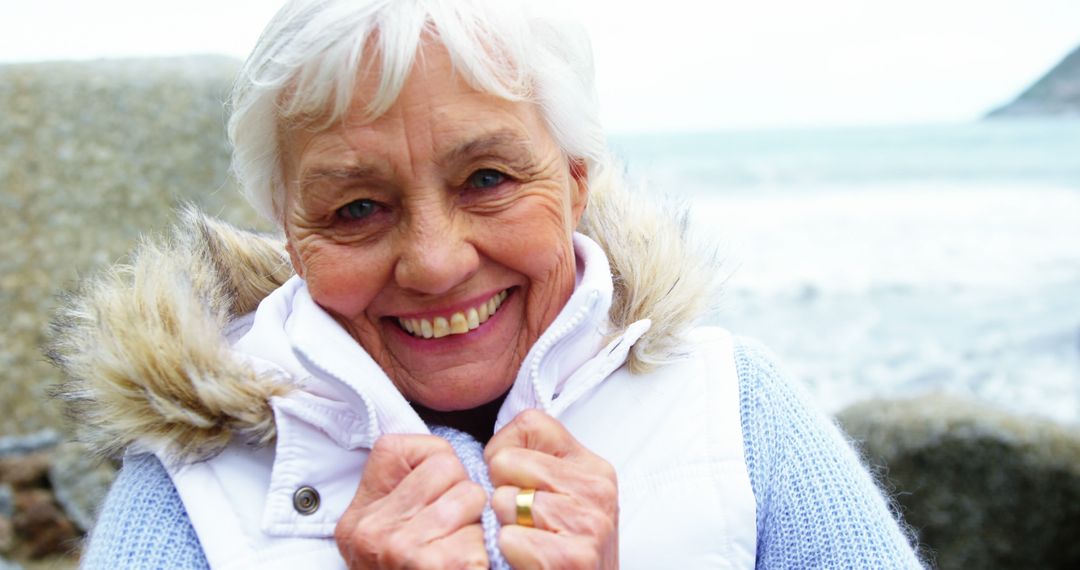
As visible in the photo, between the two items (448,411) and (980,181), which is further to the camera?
(980,181)

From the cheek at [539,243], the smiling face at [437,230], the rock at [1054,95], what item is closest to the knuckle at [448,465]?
the smiling face at [437,230]

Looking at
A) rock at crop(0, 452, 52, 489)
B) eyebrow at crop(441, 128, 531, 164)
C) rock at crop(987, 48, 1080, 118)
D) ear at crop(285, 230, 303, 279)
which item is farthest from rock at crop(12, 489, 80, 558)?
rock at crop(987, 48, 1080, 118)

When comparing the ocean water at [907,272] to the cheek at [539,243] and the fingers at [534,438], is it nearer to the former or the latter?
the cheek at [539,243]

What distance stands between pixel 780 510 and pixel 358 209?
0.94 metres

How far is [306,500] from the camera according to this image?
161 cm

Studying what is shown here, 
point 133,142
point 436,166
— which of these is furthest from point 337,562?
point 133,142

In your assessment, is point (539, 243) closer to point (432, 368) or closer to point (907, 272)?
point (432, 368)

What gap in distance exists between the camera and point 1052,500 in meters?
4.68

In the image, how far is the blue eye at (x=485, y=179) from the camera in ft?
5.45

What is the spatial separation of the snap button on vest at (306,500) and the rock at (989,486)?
12.3 ft

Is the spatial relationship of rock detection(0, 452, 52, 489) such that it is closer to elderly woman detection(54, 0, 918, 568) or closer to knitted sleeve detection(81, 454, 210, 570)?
elderly woman detection(54, 0, 918, 568)

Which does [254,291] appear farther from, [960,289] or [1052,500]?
[960,289]

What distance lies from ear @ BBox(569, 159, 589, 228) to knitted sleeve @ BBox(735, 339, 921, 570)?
1.63ft

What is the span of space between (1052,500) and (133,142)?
5.93m
